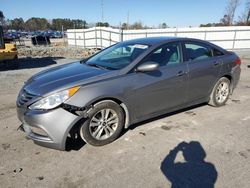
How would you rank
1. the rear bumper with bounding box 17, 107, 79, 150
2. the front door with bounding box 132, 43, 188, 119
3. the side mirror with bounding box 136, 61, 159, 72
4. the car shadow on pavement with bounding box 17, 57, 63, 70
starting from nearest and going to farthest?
the rear bumper with bounding box 17, 107, 79, 150
the side mirror with bounding box 136, 61, 159, 72
the front door with bounding box 132, 43, 188, 119
the car shadow on pavement with bounding box 17, 57, 63, 70

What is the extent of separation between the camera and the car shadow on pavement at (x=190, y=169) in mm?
2764

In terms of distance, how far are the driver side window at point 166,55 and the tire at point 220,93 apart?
133cm

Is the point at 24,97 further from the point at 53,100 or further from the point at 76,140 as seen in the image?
the point at 76,140

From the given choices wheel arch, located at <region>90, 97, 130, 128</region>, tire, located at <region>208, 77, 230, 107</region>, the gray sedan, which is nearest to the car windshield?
the gray sedan

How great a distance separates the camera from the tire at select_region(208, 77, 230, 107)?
201 inches

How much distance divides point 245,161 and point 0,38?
1109 cm

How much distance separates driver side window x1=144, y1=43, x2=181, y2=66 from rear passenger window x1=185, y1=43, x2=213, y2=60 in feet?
0.87

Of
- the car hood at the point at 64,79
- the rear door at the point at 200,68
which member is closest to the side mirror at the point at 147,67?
the car hood at the point at 64,79

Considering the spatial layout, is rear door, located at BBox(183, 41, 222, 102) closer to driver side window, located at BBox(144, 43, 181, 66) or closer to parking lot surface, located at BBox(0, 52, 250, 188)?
driver side window, located at BBox(144, 43, 181, 66)

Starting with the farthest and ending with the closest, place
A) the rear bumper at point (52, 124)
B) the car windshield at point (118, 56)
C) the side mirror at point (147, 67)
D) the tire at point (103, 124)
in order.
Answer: the car windshield at point (118, 56) < the side mirror at point (147, 67) < the tire at point (103, 124) < the rear bumper at point (52, 124)

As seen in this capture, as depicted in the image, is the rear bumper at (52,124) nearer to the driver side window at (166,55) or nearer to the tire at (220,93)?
the driver side window at (166,55)

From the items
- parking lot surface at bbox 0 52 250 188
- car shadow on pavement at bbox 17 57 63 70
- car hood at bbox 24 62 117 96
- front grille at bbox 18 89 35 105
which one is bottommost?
car shadow on pavement at bbox 17 57 63 70

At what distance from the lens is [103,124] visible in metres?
3.54

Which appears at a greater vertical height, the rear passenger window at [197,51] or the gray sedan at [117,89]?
the rear passenger window at [197,51]
